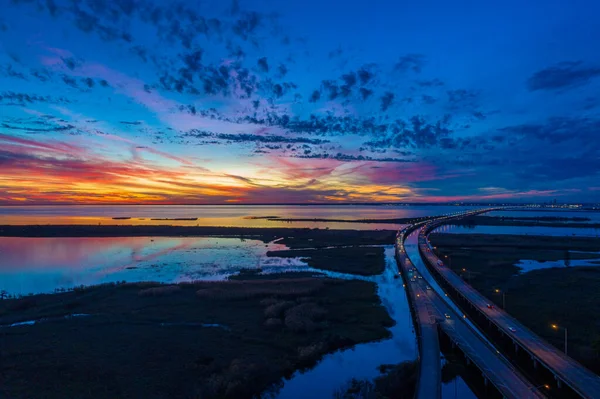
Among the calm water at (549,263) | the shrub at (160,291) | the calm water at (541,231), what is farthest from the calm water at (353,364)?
the calm water at (541,231)

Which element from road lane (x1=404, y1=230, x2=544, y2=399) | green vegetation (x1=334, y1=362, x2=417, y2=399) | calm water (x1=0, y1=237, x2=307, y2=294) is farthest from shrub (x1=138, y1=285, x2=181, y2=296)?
road lane (x1=404, y1=230, x2=544, y2=399)

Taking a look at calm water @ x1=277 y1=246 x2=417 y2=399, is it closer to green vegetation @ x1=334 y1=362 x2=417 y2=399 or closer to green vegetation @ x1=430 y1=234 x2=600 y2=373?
green vegetation @ x1=334 y1=362 x2=417 y2=399

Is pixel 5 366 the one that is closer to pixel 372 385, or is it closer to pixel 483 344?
pixel 372 385

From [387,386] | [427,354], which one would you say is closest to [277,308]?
[427,354]

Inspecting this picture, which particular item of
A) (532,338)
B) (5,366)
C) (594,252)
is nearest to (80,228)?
(5,366)

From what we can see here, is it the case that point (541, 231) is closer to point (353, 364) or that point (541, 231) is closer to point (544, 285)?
point (544, 285)

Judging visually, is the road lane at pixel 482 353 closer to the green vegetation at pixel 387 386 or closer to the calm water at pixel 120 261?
the green vegetation at pixel 387 386
